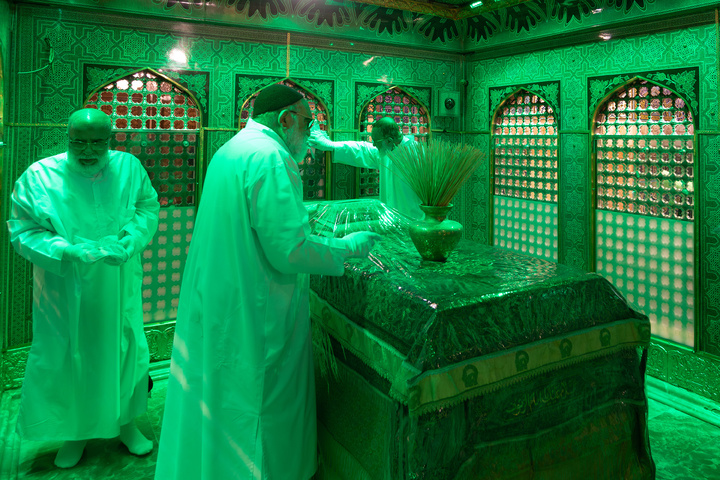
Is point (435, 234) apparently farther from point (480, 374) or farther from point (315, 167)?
point (315, 167)

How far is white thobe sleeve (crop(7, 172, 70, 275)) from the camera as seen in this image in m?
2.50

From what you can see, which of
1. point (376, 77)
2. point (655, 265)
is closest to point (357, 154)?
point (376, 77)

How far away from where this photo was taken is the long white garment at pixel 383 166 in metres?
4.46

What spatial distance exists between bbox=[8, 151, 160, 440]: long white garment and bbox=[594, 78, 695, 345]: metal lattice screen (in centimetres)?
346

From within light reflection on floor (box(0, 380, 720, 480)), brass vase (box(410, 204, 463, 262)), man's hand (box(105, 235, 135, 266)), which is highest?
brass vase (box(410, 204, 463, 262))

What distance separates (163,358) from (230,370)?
245cm

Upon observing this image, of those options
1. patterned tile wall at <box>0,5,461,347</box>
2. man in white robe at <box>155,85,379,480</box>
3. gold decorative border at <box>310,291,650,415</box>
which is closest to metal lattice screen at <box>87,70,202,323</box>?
patterned tile wall at <box>0,5,461,347</box>

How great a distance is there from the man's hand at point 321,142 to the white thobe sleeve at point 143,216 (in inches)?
66.1

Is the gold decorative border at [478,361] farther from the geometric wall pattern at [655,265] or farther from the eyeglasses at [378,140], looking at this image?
the eyeglasses at [378,140]

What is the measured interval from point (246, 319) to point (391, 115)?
136 inches

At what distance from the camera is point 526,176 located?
4895 millimetres

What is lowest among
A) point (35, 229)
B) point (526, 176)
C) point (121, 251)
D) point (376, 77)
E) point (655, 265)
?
point (655, 265)

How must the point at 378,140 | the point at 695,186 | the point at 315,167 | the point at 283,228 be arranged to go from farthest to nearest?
1. the point at 315,167
2. the point at 378,140
3. the point at 695,186
4. the point at 283,228

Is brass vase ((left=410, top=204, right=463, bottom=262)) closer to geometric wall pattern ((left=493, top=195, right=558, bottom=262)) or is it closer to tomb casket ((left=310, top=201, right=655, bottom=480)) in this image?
tomb casket ((left=310, top=201, right=655, bottom=480))
